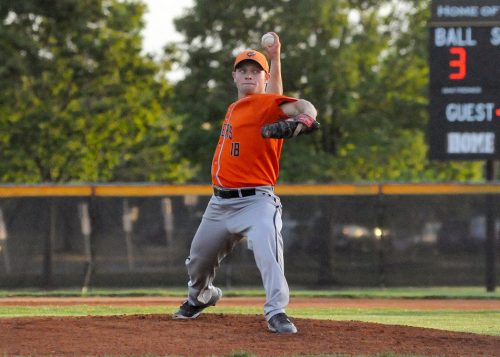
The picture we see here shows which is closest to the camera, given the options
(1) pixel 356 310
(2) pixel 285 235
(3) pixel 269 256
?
(3) pixel 269 256

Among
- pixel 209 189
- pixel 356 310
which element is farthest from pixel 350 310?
pixel 209 189

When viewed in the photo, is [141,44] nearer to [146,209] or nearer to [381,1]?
[381,1]

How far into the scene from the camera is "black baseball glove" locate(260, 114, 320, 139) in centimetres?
738

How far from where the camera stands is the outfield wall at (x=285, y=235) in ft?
57.9

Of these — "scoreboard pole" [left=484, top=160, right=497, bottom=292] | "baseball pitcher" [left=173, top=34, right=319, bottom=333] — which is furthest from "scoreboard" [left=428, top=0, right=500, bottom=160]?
"baseball pitcher" [left=173, top=34, right=319, bottom=333]

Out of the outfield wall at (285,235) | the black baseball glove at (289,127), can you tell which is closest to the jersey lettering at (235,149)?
the black baseball glove at (289,127)

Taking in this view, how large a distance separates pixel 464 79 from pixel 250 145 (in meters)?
9.95

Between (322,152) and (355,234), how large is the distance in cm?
1376

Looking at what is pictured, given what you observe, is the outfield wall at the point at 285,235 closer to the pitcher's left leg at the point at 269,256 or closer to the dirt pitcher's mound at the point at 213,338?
the dirt pitcher's mound at the point at 213,338

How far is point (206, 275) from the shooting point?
8406mm

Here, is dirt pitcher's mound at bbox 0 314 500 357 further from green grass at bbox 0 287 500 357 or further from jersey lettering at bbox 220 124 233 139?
jersey lettering at bbox 220 124 233 139

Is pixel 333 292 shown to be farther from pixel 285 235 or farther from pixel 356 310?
pixel 356 310

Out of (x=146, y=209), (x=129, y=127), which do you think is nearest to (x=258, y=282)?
(x=146, y=209)

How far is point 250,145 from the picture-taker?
777 cm
